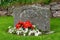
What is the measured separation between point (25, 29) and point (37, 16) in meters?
0.57

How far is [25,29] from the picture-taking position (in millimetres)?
8453

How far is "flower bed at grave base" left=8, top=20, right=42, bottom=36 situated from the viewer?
8344 millimetres

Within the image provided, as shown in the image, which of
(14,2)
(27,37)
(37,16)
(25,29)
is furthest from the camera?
(14,2)

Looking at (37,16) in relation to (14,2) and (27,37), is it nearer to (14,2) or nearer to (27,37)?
(27,37)

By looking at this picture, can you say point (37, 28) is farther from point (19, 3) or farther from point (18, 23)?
point (19, 3)

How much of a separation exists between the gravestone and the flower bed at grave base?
0.62ft

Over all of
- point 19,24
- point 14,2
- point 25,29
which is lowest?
point 14,2

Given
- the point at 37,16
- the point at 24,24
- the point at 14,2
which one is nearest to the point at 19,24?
the point at 24,24

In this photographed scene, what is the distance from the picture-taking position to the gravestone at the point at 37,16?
27.9ft

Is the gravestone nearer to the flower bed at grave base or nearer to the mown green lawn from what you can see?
the flower bed at grave base

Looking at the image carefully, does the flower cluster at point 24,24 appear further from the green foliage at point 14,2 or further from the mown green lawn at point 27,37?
the green foliage at point 14,2

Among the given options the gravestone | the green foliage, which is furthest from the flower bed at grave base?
the green foliage

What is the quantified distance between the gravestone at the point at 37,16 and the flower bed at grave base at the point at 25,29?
0.62ft

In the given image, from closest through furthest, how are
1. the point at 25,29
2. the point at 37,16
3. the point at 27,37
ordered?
the point at 27,37
the point at 25,29
the point at 37,16
